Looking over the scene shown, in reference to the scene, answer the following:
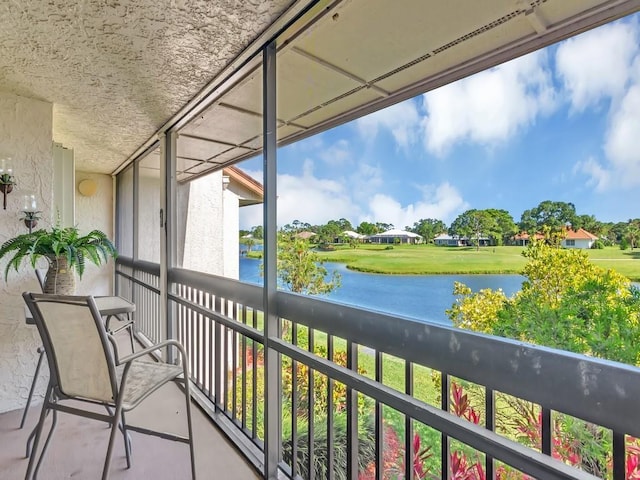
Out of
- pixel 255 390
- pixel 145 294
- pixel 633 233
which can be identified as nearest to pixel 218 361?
pixel 255 390

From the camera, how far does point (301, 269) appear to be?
175 cm

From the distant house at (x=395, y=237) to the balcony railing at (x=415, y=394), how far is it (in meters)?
0.31

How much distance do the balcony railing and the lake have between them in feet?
0.19

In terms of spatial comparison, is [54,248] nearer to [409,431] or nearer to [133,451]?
[133,451]

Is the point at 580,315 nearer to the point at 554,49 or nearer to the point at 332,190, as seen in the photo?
the point at 554,49

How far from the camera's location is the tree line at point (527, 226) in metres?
0.82

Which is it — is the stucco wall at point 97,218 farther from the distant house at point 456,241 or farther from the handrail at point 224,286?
the distant house at point 456,241

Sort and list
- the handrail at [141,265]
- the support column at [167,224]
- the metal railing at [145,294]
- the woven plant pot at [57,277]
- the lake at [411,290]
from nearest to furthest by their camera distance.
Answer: the lake at [411,290] → the woven plant pot at [57,277] → the support column at [167,224] → the handrail at [141,265] → the metal railing at [145,294]

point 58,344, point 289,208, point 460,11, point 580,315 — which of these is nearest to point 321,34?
point 460,11

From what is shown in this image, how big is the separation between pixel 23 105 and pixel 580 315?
3.36 meters

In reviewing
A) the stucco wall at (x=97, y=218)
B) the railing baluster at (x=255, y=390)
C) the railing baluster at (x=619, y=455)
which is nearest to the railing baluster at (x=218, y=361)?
the railing baluster at (x=255, y=390)

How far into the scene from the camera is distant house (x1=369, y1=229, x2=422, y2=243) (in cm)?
128

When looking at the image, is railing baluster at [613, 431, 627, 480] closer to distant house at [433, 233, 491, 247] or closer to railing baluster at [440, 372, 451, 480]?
railing baluster at [440, 372, 451, 480]

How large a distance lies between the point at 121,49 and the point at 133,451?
86.4 inches
